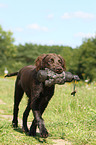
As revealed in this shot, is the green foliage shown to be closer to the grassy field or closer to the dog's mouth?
the grassy field

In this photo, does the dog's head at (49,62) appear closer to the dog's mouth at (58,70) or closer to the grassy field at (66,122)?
the dog's mouth at (58,70)

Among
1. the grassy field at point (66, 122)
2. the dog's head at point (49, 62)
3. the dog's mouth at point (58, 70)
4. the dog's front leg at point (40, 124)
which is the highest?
the dog's head at point (49, 62)

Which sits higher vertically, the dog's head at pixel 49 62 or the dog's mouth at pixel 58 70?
the dog's head at pixel 49 62

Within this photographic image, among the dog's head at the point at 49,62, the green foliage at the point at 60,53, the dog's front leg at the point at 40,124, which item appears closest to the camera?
the dog's front leg at the point at 40,124

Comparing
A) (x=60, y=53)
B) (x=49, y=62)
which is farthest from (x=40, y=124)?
(x=60, y=53)

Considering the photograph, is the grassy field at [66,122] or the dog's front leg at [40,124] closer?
the dog's front leg at [40,124]

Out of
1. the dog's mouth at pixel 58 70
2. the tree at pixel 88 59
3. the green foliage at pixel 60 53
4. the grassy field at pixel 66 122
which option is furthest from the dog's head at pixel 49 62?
the tree at pixel 88 59

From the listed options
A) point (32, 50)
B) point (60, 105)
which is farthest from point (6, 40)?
point (60, 105)

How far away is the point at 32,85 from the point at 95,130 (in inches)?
63.2

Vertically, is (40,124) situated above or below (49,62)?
below

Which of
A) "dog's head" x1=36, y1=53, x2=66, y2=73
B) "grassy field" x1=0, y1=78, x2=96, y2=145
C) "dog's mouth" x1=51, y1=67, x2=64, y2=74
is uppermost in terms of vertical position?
"dog's head" x1=36, y1=53, x2=66, y2=73

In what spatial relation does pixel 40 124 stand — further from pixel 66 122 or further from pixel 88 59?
pixel 88 59

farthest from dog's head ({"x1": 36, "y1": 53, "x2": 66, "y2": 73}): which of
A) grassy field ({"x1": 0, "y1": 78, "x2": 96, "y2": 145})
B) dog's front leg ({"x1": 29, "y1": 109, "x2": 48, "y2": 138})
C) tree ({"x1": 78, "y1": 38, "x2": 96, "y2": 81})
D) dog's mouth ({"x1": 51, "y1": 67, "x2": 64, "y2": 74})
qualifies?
tree ({"x1": 78, "y1": 38, "x2": 96, "y2": 81})

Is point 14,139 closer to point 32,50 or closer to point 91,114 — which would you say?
point 91,114
